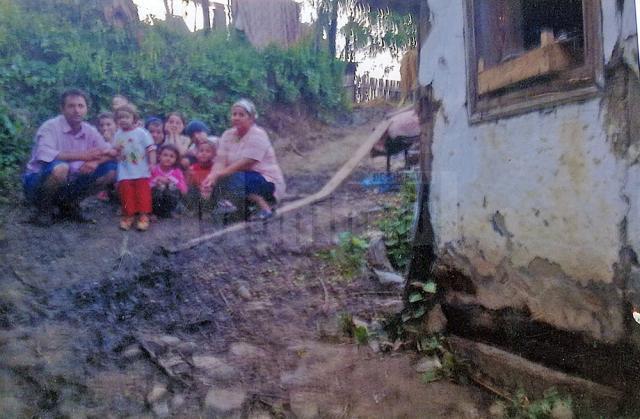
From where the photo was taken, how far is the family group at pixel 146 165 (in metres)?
1.72

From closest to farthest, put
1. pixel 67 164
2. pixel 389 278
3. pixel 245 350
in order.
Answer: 1. pixel 245 350
2. pixel 67 164
3. pixel 389 278

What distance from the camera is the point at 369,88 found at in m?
1.91

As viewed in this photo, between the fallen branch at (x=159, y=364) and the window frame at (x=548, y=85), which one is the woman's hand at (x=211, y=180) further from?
the window frame at (x=548, y=85)

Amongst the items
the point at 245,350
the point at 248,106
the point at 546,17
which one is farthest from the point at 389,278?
the point at 546,17

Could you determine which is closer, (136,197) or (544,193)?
(544,193)

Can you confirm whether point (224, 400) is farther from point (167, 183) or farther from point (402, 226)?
point (402, 226)

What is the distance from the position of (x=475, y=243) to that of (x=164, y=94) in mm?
1225

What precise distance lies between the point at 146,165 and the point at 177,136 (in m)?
0.16

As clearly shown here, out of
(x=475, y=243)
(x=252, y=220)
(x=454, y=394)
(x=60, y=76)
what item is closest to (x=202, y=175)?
(x=252, y=220)

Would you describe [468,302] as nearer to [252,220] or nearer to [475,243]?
[475,243]

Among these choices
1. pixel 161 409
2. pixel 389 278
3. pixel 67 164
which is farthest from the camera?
pixel 389 278

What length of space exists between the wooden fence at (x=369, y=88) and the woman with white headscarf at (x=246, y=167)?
1.22 ft

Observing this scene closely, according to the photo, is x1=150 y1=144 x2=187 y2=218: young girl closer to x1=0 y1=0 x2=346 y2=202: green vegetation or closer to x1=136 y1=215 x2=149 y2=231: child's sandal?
x1=136 y1=215 x2=149 y2=231: child's sandal

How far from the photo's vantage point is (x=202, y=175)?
1878 mm
